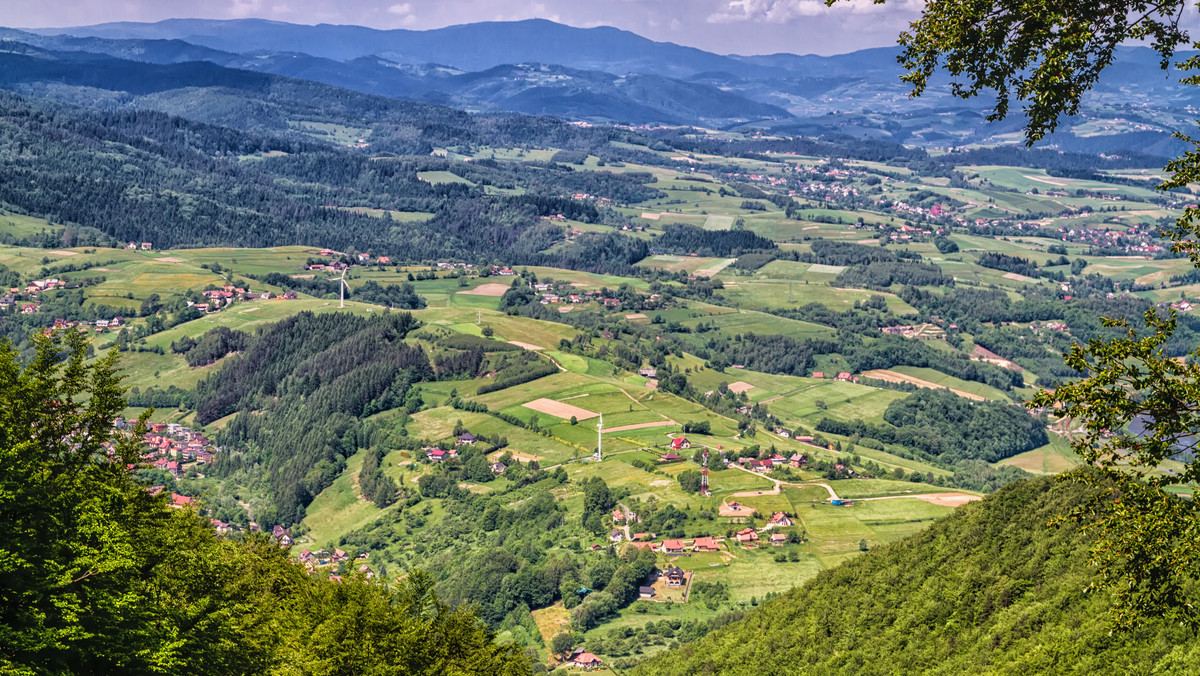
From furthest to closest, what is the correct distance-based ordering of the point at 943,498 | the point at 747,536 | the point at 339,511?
the point at 339,511 < the point at 943,498 < the point at 747,536

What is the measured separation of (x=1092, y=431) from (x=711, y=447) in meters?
118

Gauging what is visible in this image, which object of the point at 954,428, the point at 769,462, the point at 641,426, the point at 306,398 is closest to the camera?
the point at 769,462

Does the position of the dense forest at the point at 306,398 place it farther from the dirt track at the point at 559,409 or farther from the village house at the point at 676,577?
the village house at the point at 676,577

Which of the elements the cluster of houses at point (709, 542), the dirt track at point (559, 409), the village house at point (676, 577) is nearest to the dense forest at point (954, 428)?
the dirt track at point (559, 409)

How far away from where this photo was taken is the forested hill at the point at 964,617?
129ft

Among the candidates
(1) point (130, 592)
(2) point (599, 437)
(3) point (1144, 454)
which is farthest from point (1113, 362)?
(2) point (599, 437)

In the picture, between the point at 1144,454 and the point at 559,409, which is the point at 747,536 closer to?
the point at 559,409

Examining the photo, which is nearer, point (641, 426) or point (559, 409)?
point (641, 426)

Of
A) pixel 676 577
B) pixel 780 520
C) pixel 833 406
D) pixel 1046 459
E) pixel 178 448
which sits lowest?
pixel 178 448

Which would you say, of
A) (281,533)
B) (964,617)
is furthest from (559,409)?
(964,617)

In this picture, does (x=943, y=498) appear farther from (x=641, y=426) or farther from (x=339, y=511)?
(x=339, y=511)

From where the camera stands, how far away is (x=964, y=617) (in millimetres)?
52969

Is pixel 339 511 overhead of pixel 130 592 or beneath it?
beneath

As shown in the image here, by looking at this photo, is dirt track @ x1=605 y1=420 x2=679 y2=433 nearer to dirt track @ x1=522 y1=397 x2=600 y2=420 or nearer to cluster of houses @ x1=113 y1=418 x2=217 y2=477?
dirt track @ x1=522 y1=397 x2=600 y2=420
